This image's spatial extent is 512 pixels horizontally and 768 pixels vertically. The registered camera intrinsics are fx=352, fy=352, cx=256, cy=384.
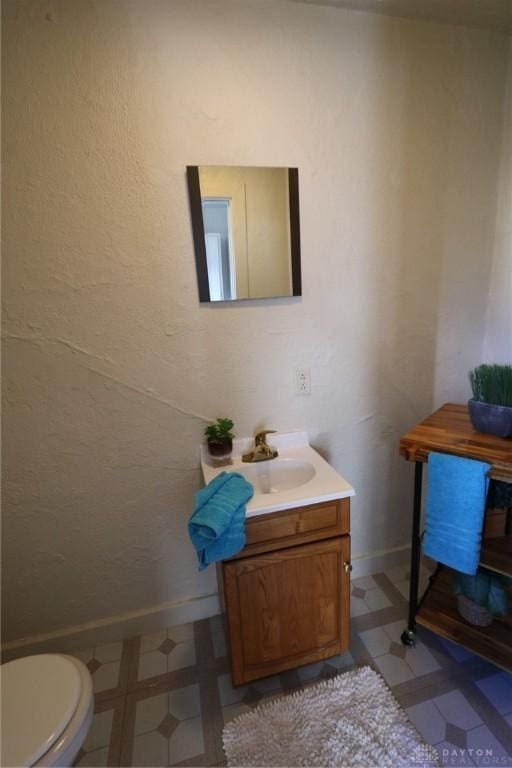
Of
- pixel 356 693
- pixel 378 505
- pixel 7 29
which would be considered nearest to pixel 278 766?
pixel 356 693

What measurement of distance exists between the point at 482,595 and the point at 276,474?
34.3 inches

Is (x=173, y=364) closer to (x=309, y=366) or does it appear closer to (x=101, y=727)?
(x=309, y=366)

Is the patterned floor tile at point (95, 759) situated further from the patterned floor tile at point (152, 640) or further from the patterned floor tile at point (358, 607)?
the patterned floor tile at point (358, 607)

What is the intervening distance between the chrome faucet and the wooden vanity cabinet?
308mm

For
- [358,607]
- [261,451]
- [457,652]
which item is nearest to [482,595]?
[457,652]

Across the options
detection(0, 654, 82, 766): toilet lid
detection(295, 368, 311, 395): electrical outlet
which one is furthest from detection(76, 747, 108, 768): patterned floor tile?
detection(295, 368, 311, 395): electrical outlet

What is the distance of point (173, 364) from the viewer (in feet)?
4.48

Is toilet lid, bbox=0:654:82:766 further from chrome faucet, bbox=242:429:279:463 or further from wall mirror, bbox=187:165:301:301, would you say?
wall mirror, bbox=187:165:301:301

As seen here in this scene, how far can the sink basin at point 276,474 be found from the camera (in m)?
1.42

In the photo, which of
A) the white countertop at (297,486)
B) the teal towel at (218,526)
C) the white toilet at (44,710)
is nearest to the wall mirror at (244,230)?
the white countertop at (297,486)

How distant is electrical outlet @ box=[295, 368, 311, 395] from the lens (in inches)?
59.5

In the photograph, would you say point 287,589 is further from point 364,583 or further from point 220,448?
point 364,583

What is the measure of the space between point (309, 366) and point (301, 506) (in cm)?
60

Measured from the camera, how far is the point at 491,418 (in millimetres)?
1197
